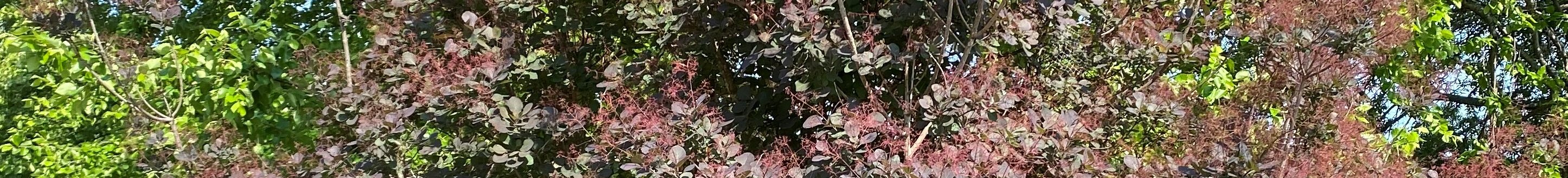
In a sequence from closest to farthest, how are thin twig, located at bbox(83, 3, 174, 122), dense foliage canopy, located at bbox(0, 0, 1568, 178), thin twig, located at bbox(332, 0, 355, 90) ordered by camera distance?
dense foliage canopy, located at bbox(0, 0, 1568, 178) < thin twig, located at bbox(332, 0, 355, 90) < thin twig, located at bbox(83, 3, 174, 122)

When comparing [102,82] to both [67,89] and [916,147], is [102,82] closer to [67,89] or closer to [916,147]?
[67,89]

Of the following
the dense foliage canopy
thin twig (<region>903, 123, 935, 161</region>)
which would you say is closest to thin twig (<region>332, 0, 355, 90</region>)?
the dense foliage canopy

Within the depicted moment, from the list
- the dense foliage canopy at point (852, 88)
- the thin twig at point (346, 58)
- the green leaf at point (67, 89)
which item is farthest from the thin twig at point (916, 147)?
the green leaf at point (67, 89)

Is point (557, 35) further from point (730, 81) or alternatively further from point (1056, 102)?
point (1056, 102)

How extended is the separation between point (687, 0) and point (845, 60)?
382mm

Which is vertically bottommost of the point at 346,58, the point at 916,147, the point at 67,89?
the point at 67,89

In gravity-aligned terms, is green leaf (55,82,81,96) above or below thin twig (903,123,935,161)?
below

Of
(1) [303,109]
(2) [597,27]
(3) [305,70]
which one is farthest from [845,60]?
(1) [303,109]

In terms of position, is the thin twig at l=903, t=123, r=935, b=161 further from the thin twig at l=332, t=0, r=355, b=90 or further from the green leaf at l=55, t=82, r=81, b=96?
the green leaf at l=55, t=82, r=81, b=96

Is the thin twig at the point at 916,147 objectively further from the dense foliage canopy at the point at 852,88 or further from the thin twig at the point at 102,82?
the thin twig at the point at 102,82

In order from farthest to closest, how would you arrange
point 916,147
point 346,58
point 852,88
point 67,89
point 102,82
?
1. point 67,89
2. point 102,82
3. point 346,58
4. point 852,88
5. point 916,147

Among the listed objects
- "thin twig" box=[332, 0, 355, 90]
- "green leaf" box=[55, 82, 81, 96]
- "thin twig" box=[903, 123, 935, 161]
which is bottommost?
"green leaf" box=[55, 82, 81, 96]

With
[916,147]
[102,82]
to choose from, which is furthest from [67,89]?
[916,147]

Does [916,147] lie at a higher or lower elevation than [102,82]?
higher
